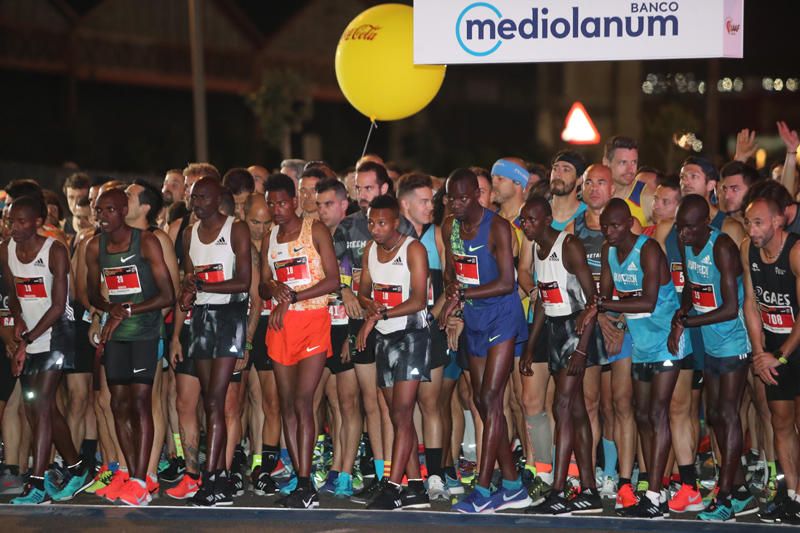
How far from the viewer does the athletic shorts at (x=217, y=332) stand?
8102 mm

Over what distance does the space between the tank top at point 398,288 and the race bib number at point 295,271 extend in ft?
1.72

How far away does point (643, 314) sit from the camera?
7.84 m

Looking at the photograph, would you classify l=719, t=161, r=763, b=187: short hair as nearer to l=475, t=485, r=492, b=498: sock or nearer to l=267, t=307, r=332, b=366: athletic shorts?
l=475, t=485, r=492, b=498: sock

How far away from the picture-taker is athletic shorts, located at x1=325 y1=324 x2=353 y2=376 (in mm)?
8492

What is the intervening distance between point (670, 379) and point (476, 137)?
118 ft

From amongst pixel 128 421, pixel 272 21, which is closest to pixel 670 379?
pixel 128 421

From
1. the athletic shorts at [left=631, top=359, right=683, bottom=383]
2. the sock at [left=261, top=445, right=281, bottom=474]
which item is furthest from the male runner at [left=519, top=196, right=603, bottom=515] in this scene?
the sock at [left=261, top=445, right=281, bottom=474]

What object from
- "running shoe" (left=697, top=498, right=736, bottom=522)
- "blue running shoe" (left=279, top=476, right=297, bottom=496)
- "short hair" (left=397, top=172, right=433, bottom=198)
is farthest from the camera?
"short hair" (left=397, top=172, right=433, bottom=198)

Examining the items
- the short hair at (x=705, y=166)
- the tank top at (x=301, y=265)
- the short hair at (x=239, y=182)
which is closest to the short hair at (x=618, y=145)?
the short hair at (x=705, y=166)

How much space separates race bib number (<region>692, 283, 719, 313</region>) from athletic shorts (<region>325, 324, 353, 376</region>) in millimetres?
2471

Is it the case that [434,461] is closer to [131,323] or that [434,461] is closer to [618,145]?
[131,323]

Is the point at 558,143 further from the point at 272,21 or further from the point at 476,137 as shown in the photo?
the point at 272,21

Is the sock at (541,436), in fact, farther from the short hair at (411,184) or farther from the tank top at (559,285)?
the short hair at (411,184)

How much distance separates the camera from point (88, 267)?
8.26m
